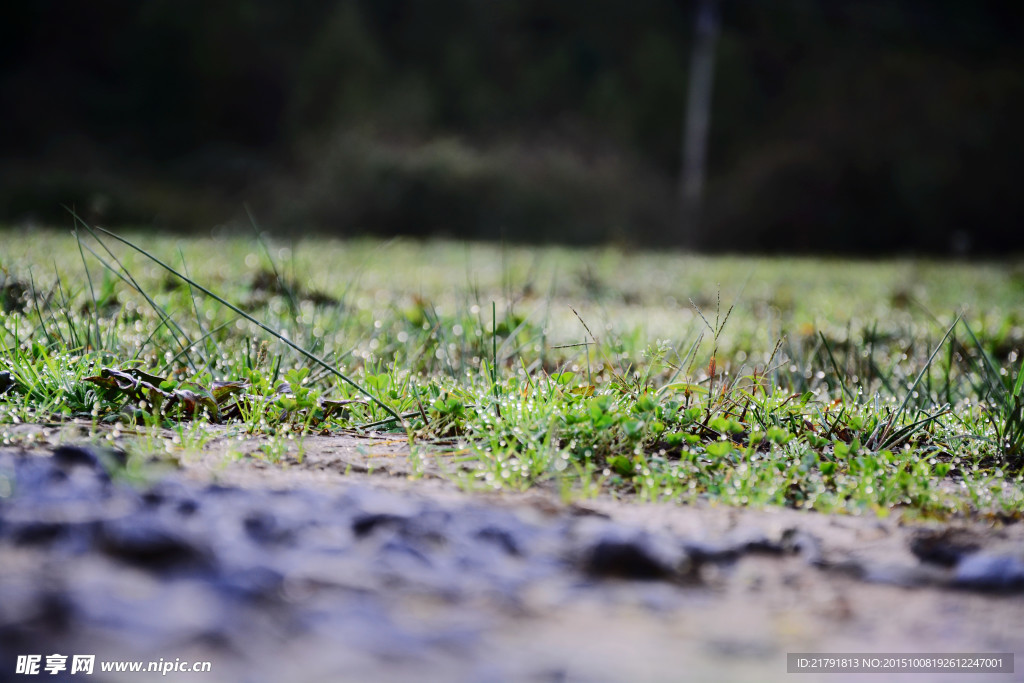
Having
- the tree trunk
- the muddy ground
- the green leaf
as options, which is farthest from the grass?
the tree trunk

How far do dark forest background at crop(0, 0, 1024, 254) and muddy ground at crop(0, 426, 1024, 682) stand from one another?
43.5 ft

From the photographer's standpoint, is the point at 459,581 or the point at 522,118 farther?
the point at 522,118

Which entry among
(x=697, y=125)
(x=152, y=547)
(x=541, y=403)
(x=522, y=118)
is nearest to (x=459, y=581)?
(x=152, y=547)

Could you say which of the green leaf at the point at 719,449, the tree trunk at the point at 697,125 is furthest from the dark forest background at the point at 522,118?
the green leaf at the point at 719,449

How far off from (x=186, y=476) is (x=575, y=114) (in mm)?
18460

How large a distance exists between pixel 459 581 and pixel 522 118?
1846cm

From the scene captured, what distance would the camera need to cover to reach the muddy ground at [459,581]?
98cm

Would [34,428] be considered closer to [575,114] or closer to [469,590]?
[469,590]

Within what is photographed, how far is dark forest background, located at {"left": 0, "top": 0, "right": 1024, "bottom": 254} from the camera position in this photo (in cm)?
1474

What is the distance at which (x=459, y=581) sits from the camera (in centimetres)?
119

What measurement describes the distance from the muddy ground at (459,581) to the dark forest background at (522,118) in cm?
1325

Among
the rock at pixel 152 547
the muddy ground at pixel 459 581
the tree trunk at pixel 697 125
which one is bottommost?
the muddy ground at pixel 459 581

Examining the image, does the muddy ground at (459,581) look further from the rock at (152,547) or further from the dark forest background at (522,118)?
the dark forest background at (522,118)

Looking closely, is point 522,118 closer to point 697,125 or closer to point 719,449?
point 697,125
